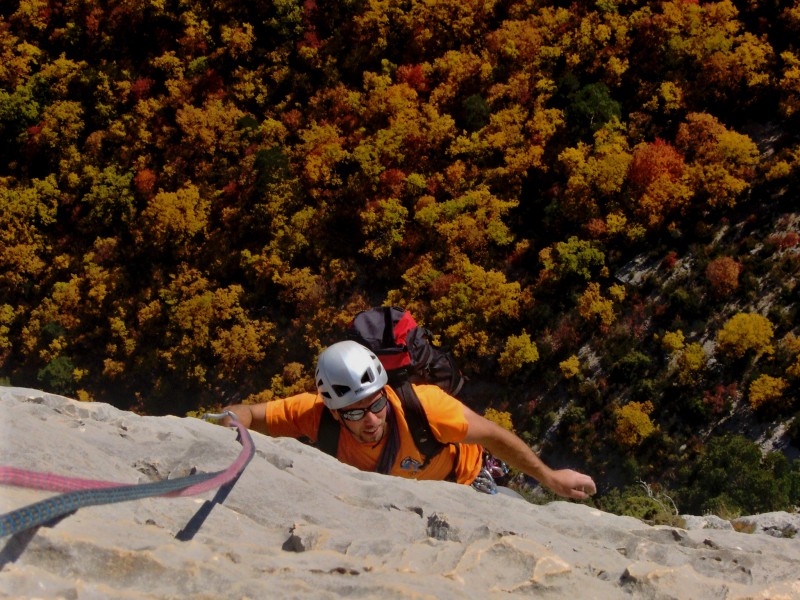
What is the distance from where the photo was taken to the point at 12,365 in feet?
90.6

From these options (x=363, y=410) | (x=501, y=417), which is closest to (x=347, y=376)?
(x=363, y=410)

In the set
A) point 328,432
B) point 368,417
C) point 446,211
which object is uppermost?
point 368,417

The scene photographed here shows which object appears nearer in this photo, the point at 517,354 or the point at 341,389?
the point at 341,389

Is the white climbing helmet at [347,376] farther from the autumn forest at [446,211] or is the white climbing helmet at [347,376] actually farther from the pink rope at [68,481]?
the autumn forest at [446,211]

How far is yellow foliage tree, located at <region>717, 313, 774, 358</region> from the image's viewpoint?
64.1ft

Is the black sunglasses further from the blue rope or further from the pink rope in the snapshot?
the blue rope

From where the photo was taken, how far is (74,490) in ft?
17.7

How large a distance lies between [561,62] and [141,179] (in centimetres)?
1418

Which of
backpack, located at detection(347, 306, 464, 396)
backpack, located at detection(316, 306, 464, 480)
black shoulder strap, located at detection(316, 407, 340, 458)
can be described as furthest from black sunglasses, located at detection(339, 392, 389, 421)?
backpack, located at detection(347, 306, 464, 396)

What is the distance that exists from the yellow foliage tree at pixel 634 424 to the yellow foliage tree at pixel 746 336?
2.38 m

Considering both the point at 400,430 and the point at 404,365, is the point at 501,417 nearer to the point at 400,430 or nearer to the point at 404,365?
the point at 404,365

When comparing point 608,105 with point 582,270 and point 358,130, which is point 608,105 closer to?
Answer: point 582,270

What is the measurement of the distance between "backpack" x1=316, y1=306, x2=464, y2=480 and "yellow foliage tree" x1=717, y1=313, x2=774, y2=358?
41.0 ft

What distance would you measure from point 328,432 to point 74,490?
11.0 ft
